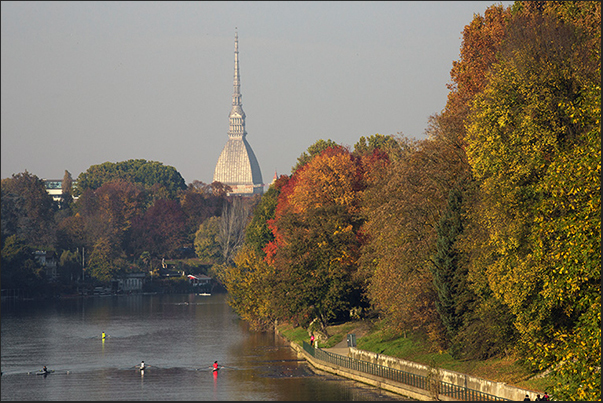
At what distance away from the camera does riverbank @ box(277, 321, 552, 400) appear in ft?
113

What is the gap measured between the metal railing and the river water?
1.01 m

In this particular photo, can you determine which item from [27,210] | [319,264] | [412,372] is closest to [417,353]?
[412,372]

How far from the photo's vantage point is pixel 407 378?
1618 inches

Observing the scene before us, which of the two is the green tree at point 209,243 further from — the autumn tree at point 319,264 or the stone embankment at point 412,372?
the stone embankment at point 412,372

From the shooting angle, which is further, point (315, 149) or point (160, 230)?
point (160, 230)

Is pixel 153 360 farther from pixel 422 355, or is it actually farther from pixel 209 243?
pixel 209 243

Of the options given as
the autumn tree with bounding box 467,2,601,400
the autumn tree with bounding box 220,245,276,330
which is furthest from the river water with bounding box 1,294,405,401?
the autumn tree with bounding box 467,2,601,400

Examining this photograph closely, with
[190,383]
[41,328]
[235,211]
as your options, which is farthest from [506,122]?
[235,211]

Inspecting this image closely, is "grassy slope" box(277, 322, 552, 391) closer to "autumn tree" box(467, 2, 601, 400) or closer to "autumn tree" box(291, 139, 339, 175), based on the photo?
"autumn tree" box(467, 2, 601, 400)

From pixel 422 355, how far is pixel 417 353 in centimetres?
95

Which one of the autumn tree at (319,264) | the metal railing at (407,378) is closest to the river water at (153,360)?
the metal railing at (407,378)

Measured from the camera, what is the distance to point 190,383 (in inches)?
1863

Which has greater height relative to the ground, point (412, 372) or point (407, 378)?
point (412, 372)

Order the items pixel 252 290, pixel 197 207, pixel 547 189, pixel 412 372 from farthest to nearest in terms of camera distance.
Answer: pixel 197 207, pixel 252 290, pixel 412 372, pixel 547 189
